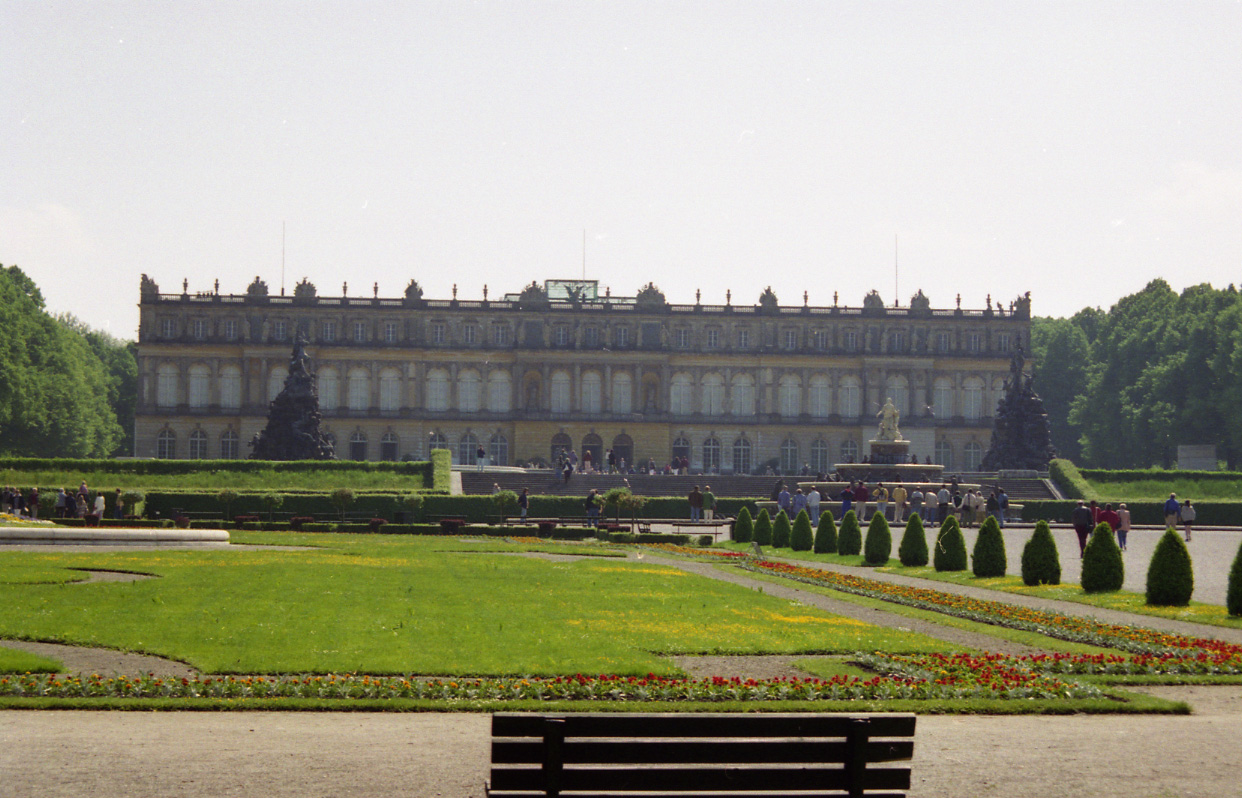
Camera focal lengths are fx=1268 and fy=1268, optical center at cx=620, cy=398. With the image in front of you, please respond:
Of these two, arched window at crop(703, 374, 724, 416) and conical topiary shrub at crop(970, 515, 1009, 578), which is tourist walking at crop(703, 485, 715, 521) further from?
arched window at crop(703, 374, 724, 416)

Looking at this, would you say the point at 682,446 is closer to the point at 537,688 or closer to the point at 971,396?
the point at 971,396

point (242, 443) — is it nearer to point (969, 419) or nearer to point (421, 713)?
point (969, 419)

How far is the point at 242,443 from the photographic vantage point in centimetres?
8831

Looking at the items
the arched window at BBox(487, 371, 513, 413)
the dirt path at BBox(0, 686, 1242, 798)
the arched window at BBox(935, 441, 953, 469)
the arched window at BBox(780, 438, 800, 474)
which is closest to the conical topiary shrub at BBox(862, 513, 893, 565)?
the dirt path at BBox(0, 686, 1242, 798)

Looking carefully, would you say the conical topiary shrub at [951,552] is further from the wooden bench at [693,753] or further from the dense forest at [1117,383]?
the dense forest at [1117,383]

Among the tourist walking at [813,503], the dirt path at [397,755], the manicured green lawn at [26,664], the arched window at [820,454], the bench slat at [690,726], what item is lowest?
the dirt path at [397,755]

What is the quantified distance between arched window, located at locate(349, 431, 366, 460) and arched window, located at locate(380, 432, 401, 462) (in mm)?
1266

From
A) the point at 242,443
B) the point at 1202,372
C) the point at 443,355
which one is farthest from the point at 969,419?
the point at 242,443

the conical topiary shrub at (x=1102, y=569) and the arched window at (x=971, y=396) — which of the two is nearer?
the conical topiary shrub at (x=1102, y=569)

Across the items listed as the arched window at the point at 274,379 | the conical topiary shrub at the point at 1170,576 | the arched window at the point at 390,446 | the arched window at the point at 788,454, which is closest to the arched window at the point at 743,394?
the arched window at the point at 788,454

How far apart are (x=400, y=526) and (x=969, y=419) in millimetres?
62201

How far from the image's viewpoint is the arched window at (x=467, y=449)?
89.4 m

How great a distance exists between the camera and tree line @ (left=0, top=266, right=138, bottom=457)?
66.8m

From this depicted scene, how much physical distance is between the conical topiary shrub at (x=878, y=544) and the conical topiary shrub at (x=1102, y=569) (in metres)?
7.41
